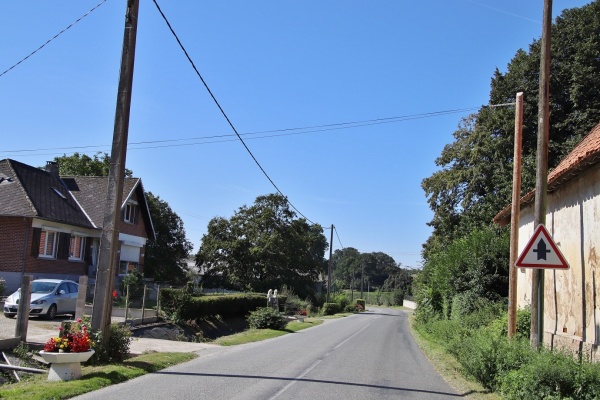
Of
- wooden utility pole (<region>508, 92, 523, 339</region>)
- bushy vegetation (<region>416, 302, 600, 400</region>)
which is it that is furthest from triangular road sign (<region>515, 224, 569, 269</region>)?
wooden utility pole (<region>508, 92, 523, 339</region>)

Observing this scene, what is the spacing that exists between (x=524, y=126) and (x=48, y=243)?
26.7 metres

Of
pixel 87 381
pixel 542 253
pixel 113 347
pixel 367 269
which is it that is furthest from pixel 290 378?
pixel 367 269

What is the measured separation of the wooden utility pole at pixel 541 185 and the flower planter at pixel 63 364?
322 inches

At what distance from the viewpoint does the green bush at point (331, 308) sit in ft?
185

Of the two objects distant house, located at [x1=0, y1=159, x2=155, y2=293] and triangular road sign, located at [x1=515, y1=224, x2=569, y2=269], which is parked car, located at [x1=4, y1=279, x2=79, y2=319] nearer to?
distant house, located at [x1=0, y1=159, x2=155, y2=293]

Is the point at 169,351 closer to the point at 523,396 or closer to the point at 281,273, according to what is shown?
the point at 523,396

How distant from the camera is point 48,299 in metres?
21.0

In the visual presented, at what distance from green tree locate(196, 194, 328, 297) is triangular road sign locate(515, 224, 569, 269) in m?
47.3

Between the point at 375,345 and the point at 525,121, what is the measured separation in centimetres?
1512

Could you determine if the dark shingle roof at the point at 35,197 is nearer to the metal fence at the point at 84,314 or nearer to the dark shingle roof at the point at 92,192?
the dark shingle roof at the point at 92,192

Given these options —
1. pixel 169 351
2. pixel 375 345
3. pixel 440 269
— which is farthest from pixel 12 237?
pixel 440 269

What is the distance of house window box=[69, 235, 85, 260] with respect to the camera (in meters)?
34.1

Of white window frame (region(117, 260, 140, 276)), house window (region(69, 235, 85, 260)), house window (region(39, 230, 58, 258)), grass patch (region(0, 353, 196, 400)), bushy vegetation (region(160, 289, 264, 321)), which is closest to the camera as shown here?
grass patch (region(0, 353, 196, 400))

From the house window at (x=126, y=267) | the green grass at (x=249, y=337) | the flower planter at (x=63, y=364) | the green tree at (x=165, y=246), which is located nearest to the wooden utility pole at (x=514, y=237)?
the flower planter at (x=63, y=364)
